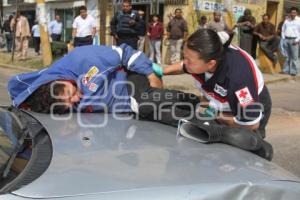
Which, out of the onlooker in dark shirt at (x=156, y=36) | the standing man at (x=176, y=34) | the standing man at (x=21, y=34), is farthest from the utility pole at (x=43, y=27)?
the standing man at (x=21, y=34)

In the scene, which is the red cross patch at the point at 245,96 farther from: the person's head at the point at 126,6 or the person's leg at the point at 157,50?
the person's leg at the point at 157,50

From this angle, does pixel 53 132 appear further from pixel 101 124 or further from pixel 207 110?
pixel 207 110

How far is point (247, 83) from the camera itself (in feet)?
9.71

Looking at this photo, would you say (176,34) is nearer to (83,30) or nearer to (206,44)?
(83,30)

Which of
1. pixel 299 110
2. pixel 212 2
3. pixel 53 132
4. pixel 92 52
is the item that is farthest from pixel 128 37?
pixel 53 132

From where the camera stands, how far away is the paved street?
5980mm

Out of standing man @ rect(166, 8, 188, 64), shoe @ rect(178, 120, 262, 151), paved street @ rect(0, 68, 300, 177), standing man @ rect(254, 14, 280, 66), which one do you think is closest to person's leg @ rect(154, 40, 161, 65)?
standing man @ rect(166, 8, 188, 64)

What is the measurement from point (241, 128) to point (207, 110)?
0.47 m

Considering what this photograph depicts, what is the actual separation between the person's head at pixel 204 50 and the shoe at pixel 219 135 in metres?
0.42

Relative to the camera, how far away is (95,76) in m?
3.12

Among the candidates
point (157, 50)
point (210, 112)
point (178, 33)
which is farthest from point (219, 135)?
point (157, 50)

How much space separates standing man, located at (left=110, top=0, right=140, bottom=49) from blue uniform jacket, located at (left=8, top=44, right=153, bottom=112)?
30.3 ft

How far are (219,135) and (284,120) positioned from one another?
6178 millimetres

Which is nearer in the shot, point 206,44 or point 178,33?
point 206,44
